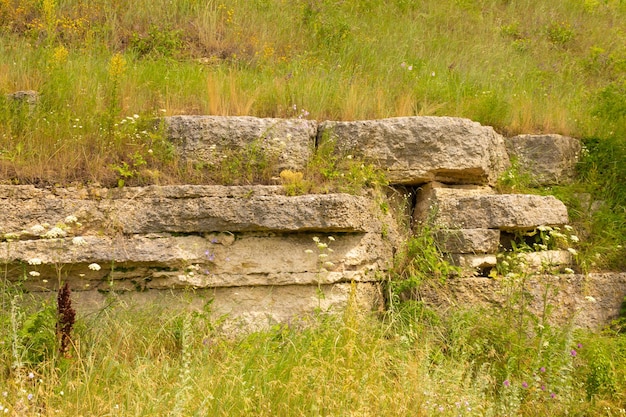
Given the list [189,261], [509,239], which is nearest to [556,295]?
[509,239]

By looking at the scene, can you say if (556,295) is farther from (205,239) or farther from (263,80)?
(263,80)

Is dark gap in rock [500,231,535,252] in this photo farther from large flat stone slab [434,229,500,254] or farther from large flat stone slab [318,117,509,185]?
large flat stone slab [318,117,509,185]

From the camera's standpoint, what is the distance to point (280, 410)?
402 cm

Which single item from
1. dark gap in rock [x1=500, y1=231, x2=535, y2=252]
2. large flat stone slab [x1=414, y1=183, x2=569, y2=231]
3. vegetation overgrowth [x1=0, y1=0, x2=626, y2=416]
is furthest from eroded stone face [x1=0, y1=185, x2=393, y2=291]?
dark gap in rock [x1=500, y1=231, x2=535, y2=252]

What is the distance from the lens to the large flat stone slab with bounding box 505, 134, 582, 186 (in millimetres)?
7152

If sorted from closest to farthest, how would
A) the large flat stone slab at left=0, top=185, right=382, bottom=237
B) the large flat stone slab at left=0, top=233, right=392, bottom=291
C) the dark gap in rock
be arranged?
the large flat stone slab at left=0, top=233, right=392, bottom=291, the large flat stone slab at left=0, top=185, right=382, bottom=237, the dark gap in rock

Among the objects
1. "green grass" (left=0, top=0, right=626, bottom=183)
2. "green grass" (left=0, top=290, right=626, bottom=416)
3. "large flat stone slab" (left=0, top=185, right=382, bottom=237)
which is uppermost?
"green grass" (left=0, top=0, right=626, bottom=183)

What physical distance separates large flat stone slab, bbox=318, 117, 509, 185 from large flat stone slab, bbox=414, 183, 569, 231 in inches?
11.4

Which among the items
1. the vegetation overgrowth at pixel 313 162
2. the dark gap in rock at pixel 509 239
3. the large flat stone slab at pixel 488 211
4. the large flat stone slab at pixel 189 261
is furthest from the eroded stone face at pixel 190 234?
the dark gap in rock at pixel 509 239

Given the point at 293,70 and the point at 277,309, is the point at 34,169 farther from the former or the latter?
the point at 293,70

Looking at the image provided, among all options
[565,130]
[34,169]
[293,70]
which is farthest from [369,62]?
[34,169]

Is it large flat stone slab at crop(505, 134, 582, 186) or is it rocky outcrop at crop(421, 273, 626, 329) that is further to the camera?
large flat stone slab at crop(505, 134, 582, 186)

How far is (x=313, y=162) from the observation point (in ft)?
20.7

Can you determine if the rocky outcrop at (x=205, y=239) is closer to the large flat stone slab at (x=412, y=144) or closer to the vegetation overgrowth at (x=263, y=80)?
the vegetation overgrowth at (x=263, y=80)
